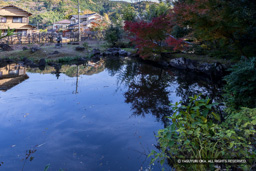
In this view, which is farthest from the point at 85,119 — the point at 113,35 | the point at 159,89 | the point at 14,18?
the point at 14,18

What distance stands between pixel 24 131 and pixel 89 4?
89167 millimetres

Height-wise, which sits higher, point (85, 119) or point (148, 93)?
point (148, 93)

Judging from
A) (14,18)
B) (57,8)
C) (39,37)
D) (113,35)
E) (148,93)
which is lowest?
(148,93)

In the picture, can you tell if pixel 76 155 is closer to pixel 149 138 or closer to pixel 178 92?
pixel 149 138

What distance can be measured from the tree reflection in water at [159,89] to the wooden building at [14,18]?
95.5 ft

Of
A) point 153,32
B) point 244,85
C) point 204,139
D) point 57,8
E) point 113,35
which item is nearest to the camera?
point 204,139

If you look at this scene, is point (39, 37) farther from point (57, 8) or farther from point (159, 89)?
point (57, 8)

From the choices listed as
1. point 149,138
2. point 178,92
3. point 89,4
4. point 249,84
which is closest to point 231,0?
point 249,84

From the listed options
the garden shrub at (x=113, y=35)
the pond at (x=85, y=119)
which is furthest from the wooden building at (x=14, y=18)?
the pond at (x=85, y=119)

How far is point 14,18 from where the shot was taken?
34.0m

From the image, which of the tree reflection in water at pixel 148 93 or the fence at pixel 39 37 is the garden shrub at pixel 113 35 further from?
the tree reflection in water at pixel 148 93

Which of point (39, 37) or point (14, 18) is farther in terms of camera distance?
point (14, 18)

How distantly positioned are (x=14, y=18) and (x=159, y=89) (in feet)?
120

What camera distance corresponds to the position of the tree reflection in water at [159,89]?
6.41 m
